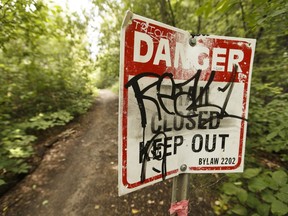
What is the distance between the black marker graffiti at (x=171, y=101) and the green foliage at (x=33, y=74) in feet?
7.68

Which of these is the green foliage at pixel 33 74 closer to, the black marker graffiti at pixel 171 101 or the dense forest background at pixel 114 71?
the dense forest background at pixel 114 71

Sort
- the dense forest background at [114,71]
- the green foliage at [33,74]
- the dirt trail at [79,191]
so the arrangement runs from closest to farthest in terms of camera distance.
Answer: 1. the dense forest background at [114,71]
2. the dirt trail at [79,191]
3. the green foliage at [33,74]

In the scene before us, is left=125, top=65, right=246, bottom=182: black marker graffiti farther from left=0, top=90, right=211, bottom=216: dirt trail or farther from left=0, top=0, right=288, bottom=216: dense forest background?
left=0, top=90, right=211, bottom=216: dirt trail

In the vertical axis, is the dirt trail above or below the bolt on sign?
below

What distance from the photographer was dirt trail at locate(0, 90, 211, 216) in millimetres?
2611

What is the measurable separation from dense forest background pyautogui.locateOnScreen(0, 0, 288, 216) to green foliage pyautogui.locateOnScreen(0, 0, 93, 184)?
19 mm

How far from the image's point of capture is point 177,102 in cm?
91

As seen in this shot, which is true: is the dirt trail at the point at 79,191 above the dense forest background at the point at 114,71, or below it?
below

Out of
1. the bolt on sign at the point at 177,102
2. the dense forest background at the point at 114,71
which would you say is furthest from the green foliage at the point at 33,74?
the bolt on sign at the point at 177,102

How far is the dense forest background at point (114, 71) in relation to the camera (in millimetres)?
1731

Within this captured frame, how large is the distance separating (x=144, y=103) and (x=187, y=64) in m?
0.31

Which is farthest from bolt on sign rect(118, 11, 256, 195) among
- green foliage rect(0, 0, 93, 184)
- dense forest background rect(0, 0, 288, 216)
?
green foliage rect(0, 0, 93, 184)

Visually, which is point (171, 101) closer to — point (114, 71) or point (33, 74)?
point (33, 74)

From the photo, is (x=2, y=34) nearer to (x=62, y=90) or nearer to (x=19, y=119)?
(x=19, y=119)
